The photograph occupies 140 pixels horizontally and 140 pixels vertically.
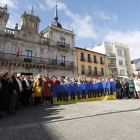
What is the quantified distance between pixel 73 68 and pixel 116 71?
16.9 meters

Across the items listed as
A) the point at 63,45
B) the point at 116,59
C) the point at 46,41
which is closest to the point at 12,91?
the point at 46,41

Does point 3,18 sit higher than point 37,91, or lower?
higher

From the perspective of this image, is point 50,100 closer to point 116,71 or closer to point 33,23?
point 33,23

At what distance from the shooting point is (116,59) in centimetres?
3425

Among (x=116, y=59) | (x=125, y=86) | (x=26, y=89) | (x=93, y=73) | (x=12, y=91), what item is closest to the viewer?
(x=12, y=91)

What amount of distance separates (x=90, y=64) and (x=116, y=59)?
1077 cm

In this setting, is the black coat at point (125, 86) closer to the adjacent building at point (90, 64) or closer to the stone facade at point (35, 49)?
the stone facade at point (35, 49)

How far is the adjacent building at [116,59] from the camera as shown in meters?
33.5

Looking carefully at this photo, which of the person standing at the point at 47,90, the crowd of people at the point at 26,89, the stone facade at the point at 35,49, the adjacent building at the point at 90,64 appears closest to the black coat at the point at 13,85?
the crowd of people at the point at 26,89

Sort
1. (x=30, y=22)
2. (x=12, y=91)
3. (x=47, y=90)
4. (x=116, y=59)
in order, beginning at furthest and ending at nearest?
(x=116, y=59), (x=30, y=22), (x=47, y=90), (x=12, y=91)

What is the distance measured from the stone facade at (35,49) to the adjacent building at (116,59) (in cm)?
1350

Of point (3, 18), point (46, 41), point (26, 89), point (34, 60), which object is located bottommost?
point (26, 89)

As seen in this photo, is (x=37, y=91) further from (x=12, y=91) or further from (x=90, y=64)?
(x=90, y=64)

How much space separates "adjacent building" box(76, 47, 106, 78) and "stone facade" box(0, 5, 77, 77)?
2.27 m
